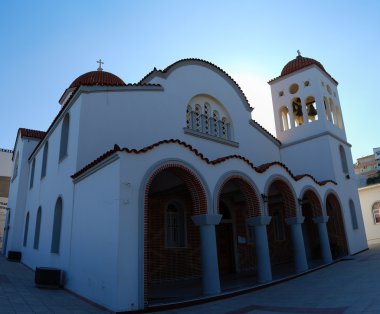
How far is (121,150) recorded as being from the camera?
7336mm

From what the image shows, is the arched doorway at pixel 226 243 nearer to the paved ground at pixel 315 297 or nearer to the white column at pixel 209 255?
the paved ground at pixel 315 297

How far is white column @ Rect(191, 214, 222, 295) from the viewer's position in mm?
8216

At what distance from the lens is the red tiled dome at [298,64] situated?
698 inches

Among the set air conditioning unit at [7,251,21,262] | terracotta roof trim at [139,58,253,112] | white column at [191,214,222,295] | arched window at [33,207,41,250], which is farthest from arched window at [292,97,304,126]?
air conditioning unit at [7,251,21,262]

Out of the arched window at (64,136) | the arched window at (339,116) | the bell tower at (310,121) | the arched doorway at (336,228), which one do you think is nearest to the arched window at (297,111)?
the bell tower at (310,121)

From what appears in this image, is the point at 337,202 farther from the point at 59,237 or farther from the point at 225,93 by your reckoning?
the point at 59,237

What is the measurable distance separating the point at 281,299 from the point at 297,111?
12.8 metres

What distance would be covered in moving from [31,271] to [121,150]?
29.8 ft

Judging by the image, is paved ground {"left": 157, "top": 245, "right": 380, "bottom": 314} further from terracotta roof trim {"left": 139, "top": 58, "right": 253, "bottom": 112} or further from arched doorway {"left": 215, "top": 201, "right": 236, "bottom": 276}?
terracotta roof trim {"left": 139, "top": 58, "right": 253, "bottom": 112}

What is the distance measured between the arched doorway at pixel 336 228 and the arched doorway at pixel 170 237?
7522 millimetres

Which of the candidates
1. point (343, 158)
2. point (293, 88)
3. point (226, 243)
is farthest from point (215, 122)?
point (343, 158)

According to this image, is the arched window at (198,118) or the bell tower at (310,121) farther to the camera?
the bell tower at (310,121)

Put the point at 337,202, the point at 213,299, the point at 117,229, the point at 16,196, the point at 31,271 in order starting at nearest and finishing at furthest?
the point at 117,229 → the point at 213,299 → the point at 31,271 → the point at 337,202 → the point at 16,196

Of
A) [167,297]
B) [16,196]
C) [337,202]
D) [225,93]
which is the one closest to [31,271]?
[16,196]
